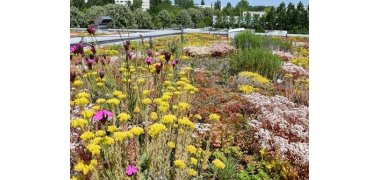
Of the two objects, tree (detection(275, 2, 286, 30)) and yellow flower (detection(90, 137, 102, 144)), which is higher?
tree (detection(275, 2, 286, 30))

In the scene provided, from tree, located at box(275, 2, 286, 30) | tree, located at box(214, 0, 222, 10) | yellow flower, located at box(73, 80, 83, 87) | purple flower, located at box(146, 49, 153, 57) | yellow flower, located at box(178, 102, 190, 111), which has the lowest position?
yellow flower, located at box(178, 102, 190, 111)

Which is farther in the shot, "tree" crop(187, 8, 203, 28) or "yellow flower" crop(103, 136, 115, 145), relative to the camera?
"tree" crop(187, 8, 203, 28)

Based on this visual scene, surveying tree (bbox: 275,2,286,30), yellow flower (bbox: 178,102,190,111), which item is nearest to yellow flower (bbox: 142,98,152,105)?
yellow flower (bbox: 178,102,190,111)

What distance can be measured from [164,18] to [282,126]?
112 centimetres

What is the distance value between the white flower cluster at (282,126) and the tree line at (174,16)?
1.67 feet

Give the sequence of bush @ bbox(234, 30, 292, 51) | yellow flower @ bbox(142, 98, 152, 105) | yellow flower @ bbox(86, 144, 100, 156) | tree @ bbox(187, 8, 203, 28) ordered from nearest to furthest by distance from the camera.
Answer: yellow flower @ bbox(86, 144, 100, 156)
yellow flower @ bbox(142, 98, 152, 105)
tree @ bbox(187, 8, 203, 28)
bush @ bbox(234, 30, 292, 51)

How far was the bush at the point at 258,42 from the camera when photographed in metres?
3.24

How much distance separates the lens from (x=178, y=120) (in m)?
2.47

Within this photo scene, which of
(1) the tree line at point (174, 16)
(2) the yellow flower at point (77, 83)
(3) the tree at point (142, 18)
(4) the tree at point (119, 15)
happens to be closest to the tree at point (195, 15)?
(1) the tree line at point (174, 16)

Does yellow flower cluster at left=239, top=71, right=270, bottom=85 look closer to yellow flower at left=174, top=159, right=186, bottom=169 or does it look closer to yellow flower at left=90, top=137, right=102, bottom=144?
yellow flower at left=174, top=159, right=186, bottom=169

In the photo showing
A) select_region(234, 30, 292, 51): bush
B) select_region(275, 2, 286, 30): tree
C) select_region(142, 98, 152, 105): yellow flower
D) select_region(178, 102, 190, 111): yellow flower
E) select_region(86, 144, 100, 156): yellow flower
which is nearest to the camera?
select_region(86, 144, 100, 156): yellow flower

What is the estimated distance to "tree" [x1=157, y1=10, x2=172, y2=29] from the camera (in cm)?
321

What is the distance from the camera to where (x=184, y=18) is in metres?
3.22

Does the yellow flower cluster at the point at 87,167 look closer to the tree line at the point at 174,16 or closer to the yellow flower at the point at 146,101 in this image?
the yellow flower at the point at 146,101
